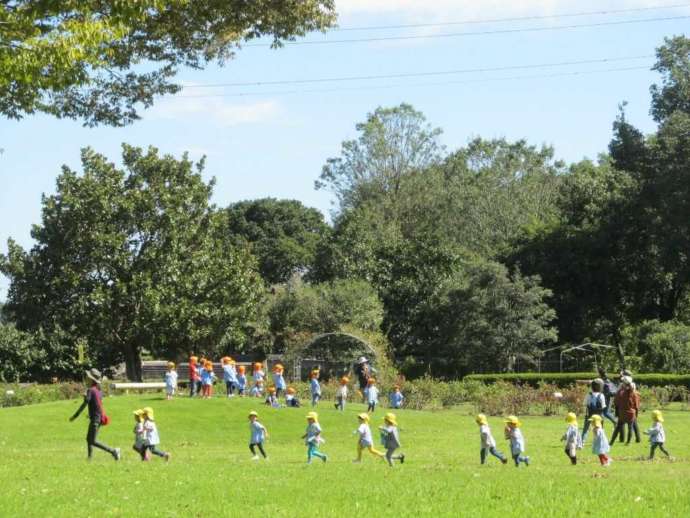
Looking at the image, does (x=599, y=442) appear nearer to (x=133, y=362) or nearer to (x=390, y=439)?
(x=390, y=439)

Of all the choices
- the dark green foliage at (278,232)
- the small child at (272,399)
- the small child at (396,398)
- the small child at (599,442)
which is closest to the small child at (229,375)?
the small child at (272,399)

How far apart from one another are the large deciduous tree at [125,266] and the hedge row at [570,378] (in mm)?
14186

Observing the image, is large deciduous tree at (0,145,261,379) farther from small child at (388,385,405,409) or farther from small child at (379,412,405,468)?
small child at (379,412,405,468)

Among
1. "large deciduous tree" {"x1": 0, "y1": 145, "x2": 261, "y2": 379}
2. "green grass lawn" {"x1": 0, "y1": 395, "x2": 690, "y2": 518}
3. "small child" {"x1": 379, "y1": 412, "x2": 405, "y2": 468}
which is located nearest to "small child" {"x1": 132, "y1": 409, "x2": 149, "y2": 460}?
"green grass lawn" {"x1": 0, "y1": 395, "x2": 690, "y2": 518}

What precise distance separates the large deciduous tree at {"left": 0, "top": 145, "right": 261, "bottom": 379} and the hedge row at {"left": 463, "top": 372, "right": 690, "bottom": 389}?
46.5 feet

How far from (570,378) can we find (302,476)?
30170 mm

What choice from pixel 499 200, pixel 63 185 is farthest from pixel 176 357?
pixel 499 200

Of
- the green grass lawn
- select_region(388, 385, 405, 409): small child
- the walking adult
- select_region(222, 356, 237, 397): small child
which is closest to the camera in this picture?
the green grass lawn

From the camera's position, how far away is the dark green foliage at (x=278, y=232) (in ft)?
Answer: 297

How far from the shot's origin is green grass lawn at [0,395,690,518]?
12.9 m

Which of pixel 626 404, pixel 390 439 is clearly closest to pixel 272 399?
pixel 626 404

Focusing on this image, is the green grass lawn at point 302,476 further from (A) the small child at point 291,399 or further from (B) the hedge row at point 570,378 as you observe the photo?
(B) the hedge row at point 570,378

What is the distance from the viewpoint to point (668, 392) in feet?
132

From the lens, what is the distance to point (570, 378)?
148 feet
